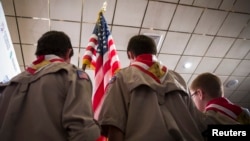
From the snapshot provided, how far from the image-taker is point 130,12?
12.4 ft

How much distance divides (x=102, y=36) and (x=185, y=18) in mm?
1706

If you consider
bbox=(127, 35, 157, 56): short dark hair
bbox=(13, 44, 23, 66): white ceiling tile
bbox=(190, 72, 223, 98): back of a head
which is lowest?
bbox=(13, 44, 23, 66): white ceiling tile

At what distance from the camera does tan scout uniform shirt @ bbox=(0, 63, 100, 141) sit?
1138mm

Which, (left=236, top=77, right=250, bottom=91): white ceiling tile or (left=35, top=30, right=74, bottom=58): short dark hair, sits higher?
(left=35, top=30, right=74, bottom=58): short dark hair

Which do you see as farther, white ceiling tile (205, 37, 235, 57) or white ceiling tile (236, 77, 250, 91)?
white ceiling tile (236, 77, 250, 91)

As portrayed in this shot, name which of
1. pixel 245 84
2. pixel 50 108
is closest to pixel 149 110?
pixel 50 108

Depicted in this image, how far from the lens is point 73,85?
132 centimetres

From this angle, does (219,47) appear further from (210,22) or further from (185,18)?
(185,18)

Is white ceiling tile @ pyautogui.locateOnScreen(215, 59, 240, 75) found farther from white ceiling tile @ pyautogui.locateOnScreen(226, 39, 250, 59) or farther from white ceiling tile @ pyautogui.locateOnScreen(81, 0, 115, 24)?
white ceiling tile @ pyautogui.locateOnScreen(81, 0, 115, 24)

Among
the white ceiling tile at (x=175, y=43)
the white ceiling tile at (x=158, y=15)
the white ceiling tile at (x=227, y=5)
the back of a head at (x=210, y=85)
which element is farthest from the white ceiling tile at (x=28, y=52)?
the white ceiling tile at (x=227, y=5)

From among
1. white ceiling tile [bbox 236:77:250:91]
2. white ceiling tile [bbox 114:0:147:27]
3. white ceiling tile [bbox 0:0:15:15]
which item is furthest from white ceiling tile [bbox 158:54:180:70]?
white ceiling tile [bbox 0:0:15:15]

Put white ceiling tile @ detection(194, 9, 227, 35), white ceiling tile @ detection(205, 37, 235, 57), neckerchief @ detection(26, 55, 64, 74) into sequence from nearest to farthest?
neckerchief @ detection(26, 55, 64, 74), white ceiling tile @ detection(194, 9, 227, 35), white ceiling tile @ detection(205, 37, 235, 57)

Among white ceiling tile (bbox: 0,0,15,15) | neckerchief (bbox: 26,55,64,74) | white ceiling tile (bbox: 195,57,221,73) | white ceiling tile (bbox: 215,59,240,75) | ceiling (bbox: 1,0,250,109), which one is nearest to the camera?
neckerchief (bbox: 26,55,64,74)

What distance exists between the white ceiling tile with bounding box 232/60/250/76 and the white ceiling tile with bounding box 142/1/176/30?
8.05 ft
